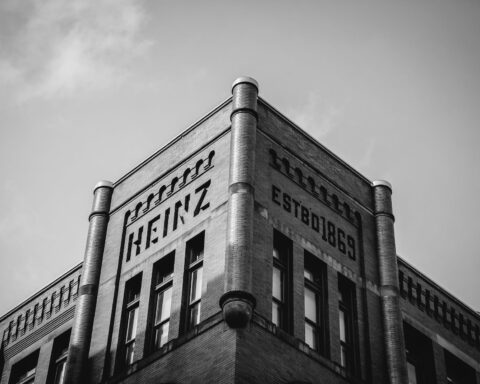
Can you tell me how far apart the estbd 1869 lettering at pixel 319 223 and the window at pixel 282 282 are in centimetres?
108

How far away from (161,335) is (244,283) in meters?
3.58

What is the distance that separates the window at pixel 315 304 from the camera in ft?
91.3

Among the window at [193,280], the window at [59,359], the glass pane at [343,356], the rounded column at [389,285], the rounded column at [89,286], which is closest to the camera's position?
the window at [193,280]

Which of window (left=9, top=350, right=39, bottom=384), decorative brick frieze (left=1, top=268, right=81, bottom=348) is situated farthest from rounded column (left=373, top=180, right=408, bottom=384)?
window (left=9, top=350, right=39, bottom=384)

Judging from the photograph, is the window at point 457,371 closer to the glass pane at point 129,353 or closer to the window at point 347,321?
the window at point 347,321

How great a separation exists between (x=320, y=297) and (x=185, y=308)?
3.92 meters

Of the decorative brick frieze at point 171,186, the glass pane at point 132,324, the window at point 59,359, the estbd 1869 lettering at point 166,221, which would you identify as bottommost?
the glass pane at point 132,324

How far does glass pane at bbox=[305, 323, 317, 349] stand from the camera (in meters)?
27.6

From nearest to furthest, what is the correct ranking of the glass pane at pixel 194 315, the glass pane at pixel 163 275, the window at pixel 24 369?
the glass pane at pixel 194 315 < the glass pane at pixel 163 275 < the window at pixel 24 369

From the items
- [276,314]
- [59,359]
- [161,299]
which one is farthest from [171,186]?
[59,359]

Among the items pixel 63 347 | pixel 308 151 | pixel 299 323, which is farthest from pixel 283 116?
pixel 63 347

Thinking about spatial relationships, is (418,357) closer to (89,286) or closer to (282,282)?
(282,282)

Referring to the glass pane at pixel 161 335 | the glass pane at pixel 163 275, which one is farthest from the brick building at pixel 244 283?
the glass pane at pixel 161 335

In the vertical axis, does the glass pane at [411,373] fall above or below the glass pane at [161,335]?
above
